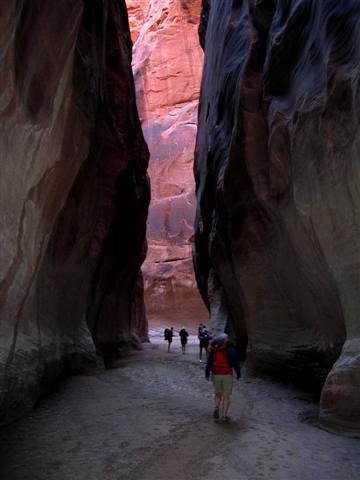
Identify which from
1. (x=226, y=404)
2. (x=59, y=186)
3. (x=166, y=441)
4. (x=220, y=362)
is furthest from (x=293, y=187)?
(x=166, y=441)

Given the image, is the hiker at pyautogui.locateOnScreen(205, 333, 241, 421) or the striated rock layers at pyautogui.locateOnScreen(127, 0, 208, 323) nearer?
the hiker at pyautogui.locateOnScreen(205, 333, 241, 421)

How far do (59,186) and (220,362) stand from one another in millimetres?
4374

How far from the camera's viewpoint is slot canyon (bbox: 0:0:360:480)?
468cm

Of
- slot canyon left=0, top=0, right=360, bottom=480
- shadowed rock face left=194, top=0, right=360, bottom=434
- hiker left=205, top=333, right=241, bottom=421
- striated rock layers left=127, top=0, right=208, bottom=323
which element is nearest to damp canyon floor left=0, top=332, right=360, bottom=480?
slot canyon left=0, top=0, right=360, bottom=480

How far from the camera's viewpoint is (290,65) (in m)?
8.27

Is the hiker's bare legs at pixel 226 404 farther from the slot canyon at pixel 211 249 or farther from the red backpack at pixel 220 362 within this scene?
the red backpack at pixel 220 362

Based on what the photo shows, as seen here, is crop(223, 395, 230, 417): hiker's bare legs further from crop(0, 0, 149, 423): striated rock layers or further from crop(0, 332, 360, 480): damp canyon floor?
crop(0, 0, 149, 423): striated rock layers

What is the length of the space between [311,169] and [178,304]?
26096mm

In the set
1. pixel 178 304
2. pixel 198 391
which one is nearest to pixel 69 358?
pixel 198 391

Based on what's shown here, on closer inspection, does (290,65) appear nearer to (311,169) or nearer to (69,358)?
(311,169)

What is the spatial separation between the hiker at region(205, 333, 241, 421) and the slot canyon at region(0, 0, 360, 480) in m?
0.33

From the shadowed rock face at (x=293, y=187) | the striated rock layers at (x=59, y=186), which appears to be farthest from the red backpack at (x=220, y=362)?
the striated rock layers at (x=59, y=186)

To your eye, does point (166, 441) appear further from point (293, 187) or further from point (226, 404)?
point (293, 187)

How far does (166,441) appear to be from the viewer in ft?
15.4
